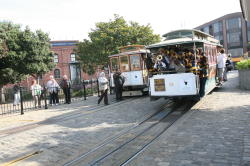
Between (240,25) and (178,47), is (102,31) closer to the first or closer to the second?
(178,47)

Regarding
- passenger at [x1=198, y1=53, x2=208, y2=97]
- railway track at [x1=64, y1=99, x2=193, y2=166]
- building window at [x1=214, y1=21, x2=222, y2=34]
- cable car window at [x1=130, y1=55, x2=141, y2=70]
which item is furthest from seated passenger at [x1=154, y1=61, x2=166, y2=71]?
building window at [x1=214, y1=21, x2=222, y2=34]

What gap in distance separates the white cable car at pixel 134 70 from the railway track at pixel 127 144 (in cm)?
624

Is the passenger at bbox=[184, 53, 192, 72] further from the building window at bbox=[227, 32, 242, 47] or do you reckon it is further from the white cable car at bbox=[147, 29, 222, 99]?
the building window at bbox=[227, 32, 242, 47]

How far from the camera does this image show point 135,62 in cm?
1673

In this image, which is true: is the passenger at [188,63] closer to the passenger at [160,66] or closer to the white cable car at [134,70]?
the passenger at [160,66]

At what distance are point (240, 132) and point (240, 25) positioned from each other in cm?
7469

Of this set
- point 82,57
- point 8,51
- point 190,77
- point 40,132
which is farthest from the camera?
point 82,57

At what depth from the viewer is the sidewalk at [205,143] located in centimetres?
517

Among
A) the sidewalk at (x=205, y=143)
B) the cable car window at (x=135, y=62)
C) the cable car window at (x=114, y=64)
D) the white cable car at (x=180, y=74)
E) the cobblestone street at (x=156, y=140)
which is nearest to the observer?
the sidewalk at (x=205, y=143)

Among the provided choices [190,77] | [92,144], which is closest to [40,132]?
[92,144]

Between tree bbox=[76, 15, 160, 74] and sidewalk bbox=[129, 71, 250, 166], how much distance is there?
20.7 metres

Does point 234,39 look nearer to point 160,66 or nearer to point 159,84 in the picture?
point 160,66

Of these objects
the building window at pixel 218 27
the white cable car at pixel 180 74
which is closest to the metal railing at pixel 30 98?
the white cable car at pixel 180 74

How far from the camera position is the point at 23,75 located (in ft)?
97.5
